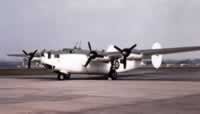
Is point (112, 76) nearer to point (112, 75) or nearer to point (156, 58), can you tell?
point (112, 75)

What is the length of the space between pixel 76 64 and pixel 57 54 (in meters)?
2.24

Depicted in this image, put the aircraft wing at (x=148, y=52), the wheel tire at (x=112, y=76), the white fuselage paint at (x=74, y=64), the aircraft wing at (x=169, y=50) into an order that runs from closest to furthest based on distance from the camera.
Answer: the aircraft wing at (x=169, y=50) < the aircraft wing at (x=148, y=52) < the white fuselage paint at (x=74, y=64) < the wheel tire at (x=112, y=76)

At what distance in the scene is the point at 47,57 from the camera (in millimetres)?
37938

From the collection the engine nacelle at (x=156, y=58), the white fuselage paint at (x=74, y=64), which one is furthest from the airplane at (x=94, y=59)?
the engine nacelle at (x=156, y=58)

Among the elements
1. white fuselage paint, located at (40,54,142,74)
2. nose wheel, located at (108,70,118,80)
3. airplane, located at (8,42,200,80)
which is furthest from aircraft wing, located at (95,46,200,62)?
nose wheel, located at (108,70,118,80)

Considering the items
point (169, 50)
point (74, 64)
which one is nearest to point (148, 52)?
point (169, 50)

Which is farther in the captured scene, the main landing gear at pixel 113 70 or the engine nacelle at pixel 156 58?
the engine nacelle at pixel 156 58

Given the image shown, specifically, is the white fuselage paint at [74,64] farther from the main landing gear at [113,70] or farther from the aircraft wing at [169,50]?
the aircraft wing at [169,50]

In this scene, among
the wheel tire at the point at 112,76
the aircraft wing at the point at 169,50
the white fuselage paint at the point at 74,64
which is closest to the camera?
the aircraft wing at the point at 169,50

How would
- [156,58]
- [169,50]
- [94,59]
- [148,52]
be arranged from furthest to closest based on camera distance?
1. [156,58]
2. [94,59]
3. [148,52]
4. [169,50]

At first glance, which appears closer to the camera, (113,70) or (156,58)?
(113,70)

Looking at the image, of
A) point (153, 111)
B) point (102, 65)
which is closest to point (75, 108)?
point (153, 111)

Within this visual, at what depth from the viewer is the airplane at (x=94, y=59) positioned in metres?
38.0

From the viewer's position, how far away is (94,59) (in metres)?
40.3
